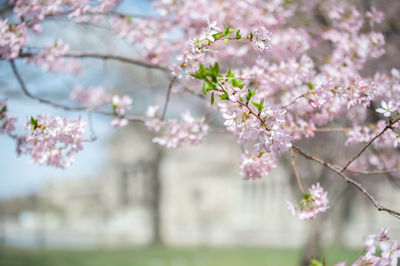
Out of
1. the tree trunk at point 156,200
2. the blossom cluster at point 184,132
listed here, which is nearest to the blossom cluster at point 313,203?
the blossom cluster at point 184,132

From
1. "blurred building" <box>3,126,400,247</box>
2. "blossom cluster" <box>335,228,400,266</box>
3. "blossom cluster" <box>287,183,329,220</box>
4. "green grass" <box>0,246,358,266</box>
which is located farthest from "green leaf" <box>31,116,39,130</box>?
"blurred building" <box>3,126,400,247</box>

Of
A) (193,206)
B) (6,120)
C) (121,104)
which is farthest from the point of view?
(193,206)

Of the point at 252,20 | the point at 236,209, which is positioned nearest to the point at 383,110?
the point at 252,20

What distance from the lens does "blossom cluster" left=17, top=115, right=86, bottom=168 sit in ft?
8.48

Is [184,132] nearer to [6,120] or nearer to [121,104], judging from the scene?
[121,104]

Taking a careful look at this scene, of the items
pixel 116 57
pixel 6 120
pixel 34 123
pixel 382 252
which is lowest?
pixel 382 252

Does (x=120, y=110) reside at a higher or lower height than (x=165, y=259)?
higher

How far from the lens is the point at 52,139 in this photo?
267 cm

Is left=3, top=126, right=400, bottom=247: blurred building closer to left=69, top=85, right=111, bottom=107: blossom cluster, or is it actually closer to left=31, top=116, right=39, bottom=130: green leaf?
left=69, top=85, right=111, bottom=107: blossom cluster

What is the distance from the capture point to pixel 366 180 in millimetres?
13289

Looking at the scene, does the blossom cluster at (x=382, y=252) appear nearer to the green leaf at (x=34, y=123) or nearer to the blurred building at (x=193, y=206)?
the green leaf at (x=34, y=123)

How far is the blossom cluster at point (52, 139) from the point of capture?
2.58m

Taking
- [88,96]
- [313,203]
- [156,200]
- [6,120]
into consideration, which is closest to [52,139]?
[6,120]

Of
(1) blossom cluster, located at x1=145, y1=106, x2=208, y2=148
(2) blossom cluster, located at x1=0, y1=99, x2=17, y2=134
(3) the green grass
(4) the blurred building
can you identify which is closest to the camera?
(2) blossom cluster, located at x1=0, y1=99, x2=17, y2=134
